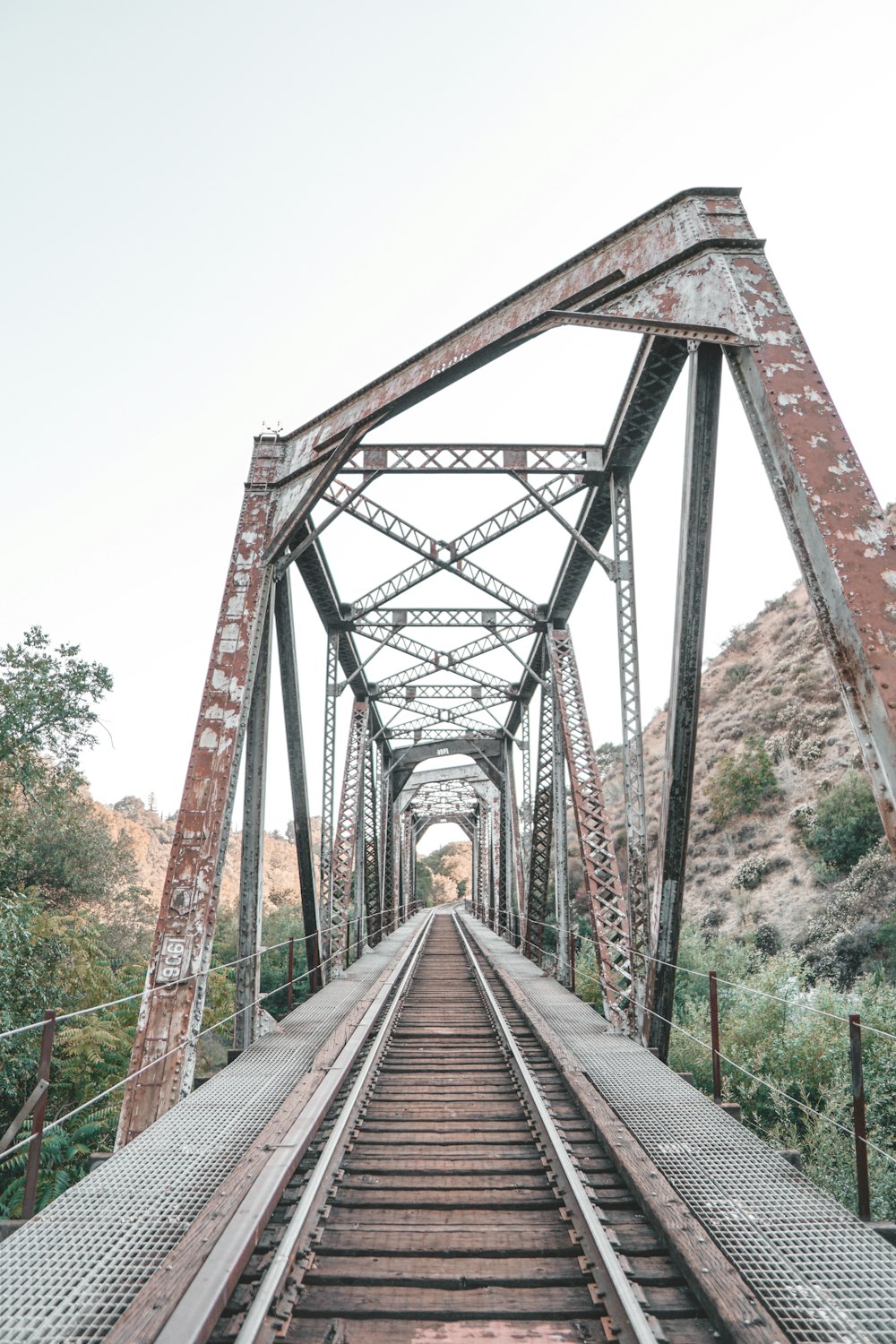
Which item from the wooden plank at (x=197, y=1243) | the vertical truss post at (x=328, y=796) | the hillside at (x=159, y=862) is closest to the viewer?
the wooden plank at (x=197, y=1243)

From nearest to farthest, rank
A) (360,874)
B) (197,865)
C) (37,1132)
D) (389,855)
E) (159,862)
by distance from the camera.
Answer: (37,1132), (197,865), (360,874), (389,855), (159,862)

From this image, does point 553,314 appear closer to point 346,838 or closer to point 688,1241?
point 688,1241

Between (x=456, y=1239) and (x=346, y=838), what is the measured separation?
424 inches

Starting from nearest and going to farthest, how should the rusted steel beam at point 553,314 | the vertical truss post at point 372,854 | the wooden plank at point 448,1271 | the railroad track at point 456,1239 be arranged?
the railroad track at point 456,1239 < the wooden plank at point 448,1271 < the rusted steel beam at point 553,314 < the vertical truss post at point 372,854

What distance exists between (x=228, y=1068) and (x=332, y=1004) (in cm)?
303

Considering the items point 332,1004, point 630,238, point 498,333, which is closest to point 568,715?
point 332,1004

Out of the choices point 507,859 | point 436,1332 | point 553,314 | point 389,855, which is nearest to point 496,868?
point 389,855

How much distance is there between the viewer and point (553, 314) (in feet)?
19.0

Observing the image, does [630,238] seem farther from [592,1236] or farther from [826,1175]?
[826,1175]

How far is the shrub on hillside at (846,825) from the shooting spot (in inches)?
642

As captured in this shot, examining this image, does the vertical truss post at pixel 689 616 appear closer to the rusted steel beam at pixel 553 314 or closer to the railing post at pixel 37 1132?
the rusted steel beam at pixel 553 314

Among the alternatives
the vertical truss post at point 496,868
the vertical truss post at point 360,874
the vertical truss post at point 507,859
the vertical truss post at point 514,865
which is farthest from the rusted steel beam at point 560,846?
the vertical truss post at point 496,868

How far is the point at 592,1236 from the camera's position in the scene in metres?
2.93

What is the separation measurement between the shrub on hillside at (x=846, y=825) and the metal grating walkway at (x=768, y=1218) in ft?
43.7
